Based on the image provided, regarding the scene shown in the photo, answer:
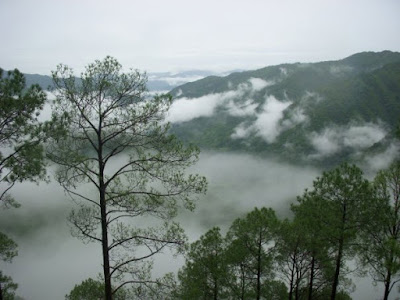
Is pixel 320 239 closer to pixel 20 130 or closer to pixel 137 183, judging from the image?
pixel 137 183

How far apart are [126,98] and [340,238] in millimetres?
13765

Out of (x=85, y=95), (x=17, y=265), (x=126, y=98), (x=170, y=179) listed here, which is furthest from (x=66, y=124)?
(x=17, y=265)

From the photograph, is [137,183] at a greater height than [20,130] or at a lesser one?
lesser

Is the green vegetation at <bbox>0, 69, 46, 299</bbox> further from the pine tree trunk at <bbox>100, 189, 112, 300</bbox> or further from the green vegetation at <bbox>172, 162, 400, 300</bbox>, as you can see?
the green vegetation at <bbox>172, 162, 400, 300</bbox>

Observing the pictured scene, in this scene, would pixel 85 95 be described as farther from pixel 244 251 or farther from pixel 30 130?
pixel 244 251

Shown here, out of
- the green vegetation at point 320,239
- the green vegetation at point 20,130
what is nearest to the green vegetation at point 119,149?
the green vegetation at point 20,130

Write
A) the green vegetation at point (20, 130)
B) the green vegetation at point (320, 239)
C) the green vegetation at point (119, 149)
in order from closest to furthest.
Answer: the green vegetation at point (119, 149), the green vegetation at point (20, 130), the green vegetation at point (320, 239)

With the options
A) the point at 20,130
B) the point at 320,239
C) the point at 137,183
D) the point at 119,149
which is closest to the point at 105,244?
the point at 137,183

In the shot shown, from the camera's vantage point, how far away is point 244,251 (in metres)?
19.9

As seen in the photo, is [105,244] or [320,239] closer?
[105,244]

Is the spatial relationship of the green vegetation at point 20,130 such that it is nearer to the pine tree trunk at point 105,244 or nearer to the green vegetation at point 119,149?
the green vegetation at point 119,149

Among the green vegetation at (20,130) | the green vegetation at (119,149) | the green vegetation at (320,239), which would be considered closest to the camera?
the green vegetation at (119,149)

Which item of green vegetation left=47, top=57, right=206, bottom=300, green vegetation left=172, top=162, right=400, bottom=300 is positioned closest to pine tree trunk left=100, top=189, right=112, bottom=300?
green vegetation left=47, top=57, right=206, bottom=300

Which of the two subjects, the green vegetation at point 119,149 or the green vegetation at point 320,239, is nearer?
the green vegetation at point 119,149
